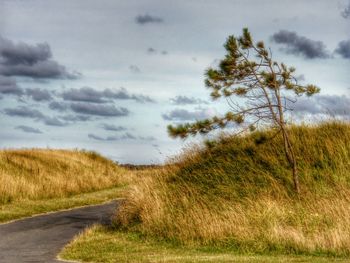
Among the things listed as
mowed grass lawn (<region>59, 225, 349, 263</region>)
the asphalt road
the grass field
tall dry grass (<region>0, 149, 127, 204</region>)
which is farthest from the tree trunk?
tall dry grass (<region>0, 149, 127, 204</region>)

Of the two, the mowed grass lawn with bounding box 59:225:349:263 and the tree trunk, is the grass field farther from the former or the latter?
the tree trunk

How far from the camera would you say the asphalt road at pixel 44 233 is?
51.2 feet

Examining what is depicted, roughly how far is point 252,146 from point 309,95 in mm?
3078

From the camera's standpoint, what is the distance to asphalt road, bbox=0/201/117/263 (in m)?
15.6

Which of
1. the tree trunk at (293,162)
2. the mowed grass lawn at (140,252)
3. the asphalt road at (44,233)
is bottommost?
the mowed grass lawn at (140,252)

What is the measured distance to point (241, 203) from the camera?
1912cm

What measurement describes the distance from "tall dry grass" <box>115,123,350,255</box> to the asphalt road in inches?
85.3

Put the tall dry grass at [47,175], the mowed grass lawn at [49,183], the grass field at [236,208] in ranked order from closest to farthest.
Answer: the grass field at [236,208], the mowed grass lawn at [49,183], the tall dry grass at [47,175]

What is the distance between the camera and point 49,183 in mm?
31734

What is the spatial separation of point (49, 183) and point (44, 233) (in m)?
12.3

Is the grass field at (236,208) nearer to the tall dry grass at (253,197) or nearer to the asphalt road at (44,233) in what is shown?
the tall dry grass at (253,197)

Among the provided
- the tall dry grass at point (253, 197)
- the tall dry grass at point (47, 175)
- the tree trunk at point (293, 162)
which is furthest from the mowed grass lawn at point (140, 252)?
the tall dry grass at point (47, 175)

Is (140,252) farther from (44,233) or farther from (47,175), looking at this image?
(47,175)

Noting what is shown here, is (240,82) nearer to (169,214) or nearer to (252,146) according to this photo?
(252,146)
